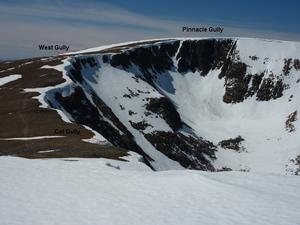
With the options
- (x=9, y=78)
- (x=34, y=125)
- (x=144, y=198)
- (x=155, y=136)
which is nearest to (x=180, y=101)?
(x=155, y=136)

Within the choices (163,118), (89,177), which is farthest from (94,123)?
(89,177)

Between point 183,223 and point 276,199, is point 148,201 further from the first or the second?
point 276,199

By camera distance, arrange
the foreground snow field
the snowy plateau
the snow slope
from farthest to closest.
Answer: the snow slope < the snowy plateau < the foreground snow field

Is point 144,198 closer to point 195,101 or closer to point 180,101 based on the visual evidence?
point 180,101

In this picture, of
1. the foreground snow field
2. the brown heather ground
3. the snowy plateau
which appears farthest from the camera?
the brown heather ground

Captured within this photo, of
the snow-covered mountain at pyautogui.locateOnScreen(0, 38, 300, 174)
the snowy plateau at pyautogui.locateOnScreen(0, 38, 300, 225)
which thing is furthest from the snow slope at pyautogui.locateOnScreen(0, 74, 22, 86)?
the snow-covered mountain at pyautogui.locateOnScreen(0, 38, 300, 174)

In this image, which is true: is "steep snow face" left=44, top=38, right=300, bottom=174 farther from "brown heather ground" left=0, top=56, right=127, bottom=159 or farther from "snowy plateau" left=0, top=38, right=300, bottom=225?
"brown heather ground" left=0, top=56, right=127, bottom=159
